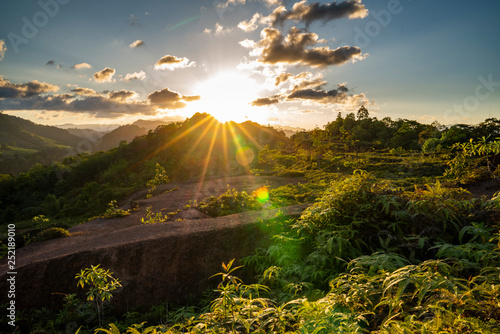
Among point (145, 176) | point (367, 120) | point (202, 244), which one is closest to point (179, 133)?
point (145, 176)

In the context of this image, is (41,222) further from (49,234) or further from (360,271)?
(360,271)

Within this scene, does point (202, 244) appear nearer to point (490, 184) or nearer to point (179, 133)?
point (490, 184)

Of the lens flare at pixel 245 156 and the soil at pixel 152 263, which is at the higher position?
the lens flare at pixel 245 156

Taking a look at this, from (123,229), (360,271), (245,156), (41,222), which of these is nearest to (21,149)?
(245,156)

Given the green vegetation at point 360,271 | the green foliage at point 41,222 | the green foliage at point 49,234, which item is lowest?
the green foliage at point 41,222

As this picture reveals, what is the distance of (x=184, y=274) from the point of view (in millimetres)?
5086

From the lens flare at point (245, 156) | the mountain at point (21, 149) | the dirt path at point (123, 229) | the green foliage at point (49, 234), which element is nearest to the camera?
the dirt path at point (123, 229)

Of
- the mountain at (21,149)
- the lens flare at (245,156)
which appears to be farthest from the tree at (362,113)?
the mountain at (21,149)

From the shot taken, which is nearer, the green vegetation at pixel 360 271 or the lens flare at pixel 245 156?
the green vegetation at pixel 360 271

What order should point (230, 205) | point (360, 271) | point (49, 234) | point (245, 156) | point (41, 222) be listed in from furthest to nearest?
point (245, 156) → point (41, 222) → point (230, 205) → point (49, 234) → point (360, 271)

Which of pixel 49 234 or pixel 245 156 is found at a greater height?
pixel 245 156

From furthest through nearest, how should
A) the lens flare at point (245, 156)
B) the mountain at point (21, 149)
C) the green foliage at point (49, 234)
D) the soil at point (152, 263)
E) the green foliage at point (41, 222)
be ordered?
the mountain at point (21, 149) → the lens flare at point (245, 156) → the green foliage at point (41, 222) → the green foliage at point (49, 234) → the soil at point (152, 263)

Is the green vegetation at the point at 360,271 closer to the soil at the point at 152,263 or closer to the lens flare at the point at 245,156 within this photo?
the soil at the point at 152,263

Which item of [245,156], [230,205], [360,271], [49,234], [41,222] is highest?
[245,156]
